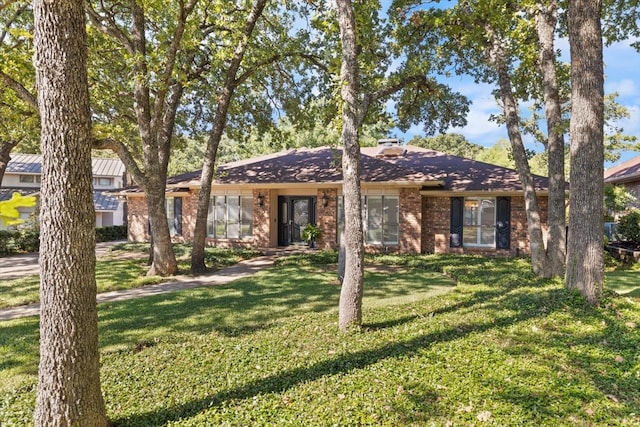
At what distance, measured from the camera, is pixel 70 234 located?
2.95m

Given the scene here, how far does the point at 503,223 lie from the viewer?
48.1 ft

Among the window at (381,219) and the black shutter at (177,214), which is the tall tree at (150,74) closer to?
the black shutter at (177,214)

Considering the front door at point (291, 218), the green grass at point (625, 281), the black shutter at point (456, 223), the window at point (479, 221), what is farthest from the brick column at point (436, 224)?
the green grass at point (625, 281)

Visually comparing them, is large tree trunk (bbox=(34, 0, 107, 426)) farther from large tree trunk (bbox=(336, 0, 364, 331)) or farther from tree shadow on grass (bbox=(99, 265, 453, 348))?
large tree trunk (bbox=(336, 0, 364, 331))

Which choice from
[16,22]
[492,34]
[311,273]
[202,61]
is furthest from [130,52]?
[492,34]

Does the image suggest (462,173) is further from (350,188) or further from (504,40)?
(350,188)

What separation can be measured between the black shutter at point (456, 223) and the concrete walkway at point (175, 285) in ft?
22.8

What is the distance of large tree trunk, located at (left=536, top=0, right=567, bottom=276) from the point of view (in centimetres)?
865

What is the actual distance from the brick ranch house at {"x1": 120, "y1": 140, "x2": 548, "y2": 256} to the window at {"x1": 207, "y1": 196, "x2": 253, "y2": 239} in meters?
0.04

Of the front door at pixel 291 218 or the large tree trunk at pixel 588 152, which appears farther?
the front door at pixel 291 218

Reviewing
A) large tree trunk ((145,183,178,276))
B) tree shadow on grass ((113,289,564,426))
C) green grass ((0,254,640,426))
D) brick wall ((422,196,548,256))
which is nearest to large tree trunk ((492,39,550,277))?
green grass ((0,254,640,426))

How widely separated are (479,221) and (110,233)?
19151 millimetres

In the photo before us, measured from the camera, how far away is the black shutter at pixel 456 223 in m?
15.0

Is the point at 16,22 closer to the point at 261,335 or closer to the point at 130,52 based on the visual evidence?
the point at 130,52
